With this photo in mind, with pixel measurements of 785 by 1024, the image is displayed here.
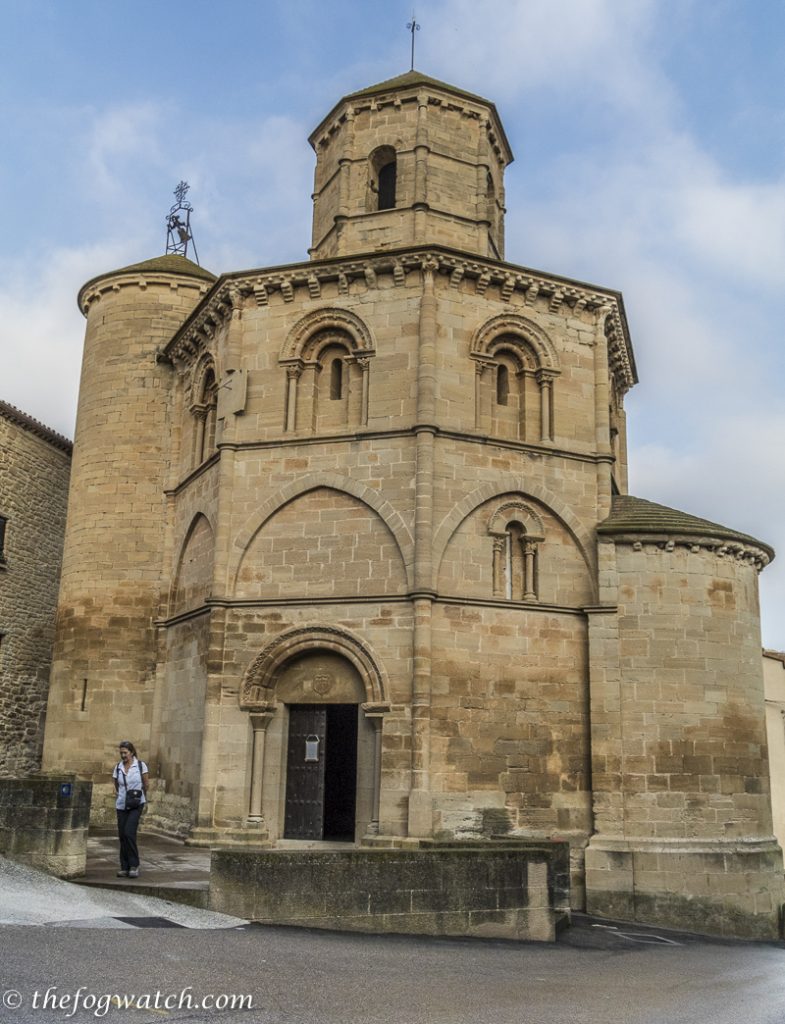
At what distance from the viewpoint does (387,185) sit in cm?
2111

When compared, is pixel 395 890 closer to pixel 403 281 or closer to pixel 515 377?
pixel 515 377

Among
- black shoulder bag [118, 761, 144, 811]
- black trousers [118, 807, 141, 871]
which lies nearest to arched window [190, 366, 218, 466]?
black shoulder bag [118, 761, 144, 811]

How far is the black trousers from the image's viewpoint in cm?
1173

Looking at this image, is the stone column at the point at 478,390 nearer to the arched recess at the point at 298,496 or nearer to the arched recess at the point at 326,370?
the arched recess at the point at 326,370

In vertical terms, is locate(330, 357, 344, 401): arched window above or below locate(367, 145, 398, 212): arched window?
below

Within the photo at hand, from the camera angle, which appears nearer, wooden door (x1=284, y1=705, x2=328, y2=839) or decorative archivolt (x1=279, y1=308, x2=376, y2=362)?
wooden door (x1=284, y1=705, x2=328, y2=839)

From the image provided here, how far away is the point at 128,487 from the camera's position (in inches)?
829

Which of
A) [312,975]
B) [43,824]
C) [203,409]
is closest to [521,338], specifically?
[203,409]

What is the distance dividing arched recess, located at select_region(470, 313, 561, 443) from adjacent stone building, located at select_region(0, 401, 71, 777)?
1232cm

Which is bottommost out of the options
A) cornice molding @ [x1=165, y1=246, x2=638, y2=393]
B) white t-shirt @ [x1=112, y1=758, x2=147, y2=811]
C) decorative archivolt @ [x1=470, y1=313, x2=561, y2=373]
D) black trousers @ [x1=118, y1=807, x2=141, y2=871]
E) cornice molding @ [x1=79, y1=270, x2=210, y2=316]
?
black trousers @ [x1=118, y1=807, x2=141, y2=871]

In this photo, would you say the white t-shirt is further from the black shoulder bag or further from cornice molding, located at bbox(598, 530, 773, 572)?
cornice molding, located at bbox(598, 530, 773, 572)

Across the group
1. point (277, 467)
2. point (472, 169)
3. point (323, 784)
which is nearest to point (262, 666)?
point (323, 784)

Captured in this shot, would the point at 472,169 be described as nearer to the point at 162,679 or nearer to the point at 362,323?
the point at 362,323

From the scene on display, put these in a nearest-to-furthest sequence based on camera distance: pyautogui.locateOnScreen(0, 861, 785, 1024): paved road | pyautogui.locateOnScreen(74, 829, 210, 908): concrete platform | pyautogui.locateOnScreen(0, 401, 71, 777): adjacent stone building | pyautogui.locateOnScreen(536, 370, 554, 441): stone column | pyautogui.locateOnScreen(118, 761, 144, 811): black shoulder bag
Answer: pyautogui.locateOnScreen(0, 861, 785, 1024): paved road
pyautogui.locateOnScreen(74, 829, 210, 908): concrete platform
pyautogui.locateOnScreen(118, 761, 144, 811): black shoulder bag
pyautogui.locateOnScreen(536, 370, 554, 441): stone column
pyautogui.locateOnScreen(0, 401, 71, 777): adjacent stone building
